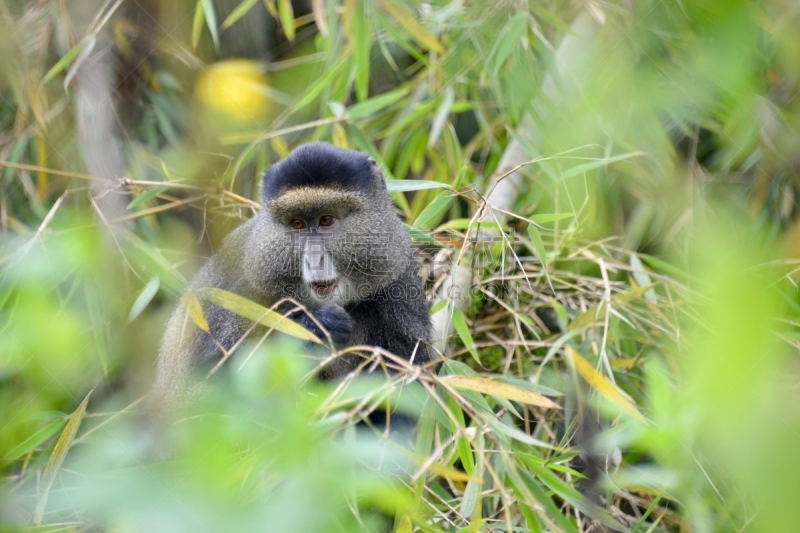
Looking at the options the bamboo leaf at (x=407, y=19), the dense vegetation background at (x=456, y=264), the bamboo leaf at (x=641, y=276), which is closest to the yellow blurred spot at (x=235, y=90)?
the dense vegetation background at (x=456, y=264)

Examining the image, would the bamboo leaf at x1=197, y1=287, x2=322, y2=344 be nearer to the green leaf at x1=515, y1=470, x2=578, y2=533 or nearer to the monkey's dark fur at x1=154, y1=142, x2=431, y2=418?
the monkey's dark fur at x1=154, y1=142, x2=431, y2=418

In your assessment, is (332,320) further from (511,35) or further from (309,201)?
(511,35)

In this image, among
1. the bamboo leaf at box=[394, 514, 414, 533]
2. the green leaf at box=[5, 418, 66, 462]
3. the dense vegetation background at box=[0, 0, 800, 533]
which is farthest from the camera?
the green leaf at box=[5, 418, 66, 462]

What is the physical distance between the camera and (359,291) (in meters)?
2.46

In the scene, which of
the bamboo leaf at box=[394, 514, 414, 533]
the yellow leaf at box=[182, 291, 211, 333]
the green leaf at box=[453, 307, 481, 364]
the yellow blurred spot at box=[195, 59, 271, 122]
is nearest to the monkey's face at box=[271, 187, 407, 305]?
the green leaf at box=[453, 307, 481, 364]

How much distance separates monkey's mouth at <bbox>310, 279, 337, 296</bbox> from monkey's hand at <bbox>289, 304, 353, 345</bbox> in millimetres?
72

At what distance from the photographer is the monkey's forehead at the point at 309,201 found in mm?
2346

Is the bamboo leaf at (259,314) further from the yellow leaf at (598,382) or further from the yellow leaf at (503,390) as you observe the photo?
the yellow leaf at (598,382)

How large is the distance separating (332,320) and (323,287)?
13cm

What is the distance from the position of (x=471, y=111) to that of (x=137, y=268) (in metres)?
2.42

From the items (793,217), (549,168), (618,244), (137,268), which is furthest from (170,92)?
(793,217)

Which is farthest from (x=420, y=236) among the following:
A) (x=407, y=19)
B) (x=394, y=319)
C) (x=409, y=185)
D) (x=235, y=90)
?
(x=235, y=90)

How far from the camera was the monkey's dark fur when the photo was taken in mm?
2355

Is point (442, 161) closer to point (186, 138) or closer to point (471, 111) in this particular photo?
point (471, 111)
